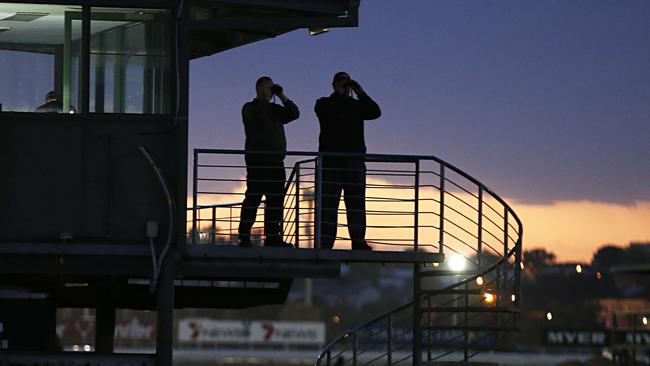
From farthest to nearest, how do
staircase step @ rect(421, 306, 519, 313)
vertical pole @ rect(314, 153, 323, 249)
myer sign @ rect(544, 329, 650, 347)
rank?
myer sign @ rect(544, 329, 650, 347)
staircase step @ rect(421, 306, 519, 313)
vertical pole @ rect(314, 153, 323, 249)

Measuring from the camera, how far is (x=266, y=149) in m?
17.9

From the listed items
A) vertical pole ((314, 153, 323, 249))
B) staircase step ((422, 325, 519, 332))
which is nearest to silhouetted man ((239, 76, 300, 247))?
vertical pole ((314, 153, 323, 249))

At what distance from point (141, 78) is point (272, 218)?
6.85 ft

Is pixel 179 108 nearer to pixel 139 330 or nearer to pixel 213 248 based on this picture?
pixel 213 248

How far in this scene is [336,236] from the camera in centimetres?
1797

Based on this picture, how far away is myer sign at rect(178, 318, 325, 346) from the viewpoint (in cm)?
10562

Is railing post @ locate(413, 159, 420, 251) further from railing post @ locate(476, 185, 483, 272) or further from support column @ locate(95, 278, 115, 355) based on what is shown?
support column @ locate(95, 278, 115, 355)

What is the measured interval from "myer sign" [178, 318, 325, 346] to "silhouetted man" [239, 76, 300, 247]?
8284cm

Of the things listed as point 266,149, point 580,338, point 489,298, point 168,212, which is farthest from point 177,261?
point 580,338

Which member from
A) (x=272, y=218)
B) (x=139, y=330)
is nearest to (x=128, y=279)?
(x=272, y=218)

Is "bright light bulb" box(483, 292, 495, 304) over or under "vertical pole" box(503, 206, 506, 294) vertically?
under

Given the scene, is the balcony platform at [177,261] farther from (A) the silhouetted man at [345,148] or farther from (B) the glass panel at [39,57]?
(B) the glass panel at [39,57]

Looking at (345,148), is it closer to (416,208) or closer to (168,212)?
(416,208)

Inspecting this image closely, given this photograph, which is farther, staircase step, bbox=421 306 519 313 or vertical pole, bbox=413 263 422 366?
vertical pole, bbox=413 263 422 366
